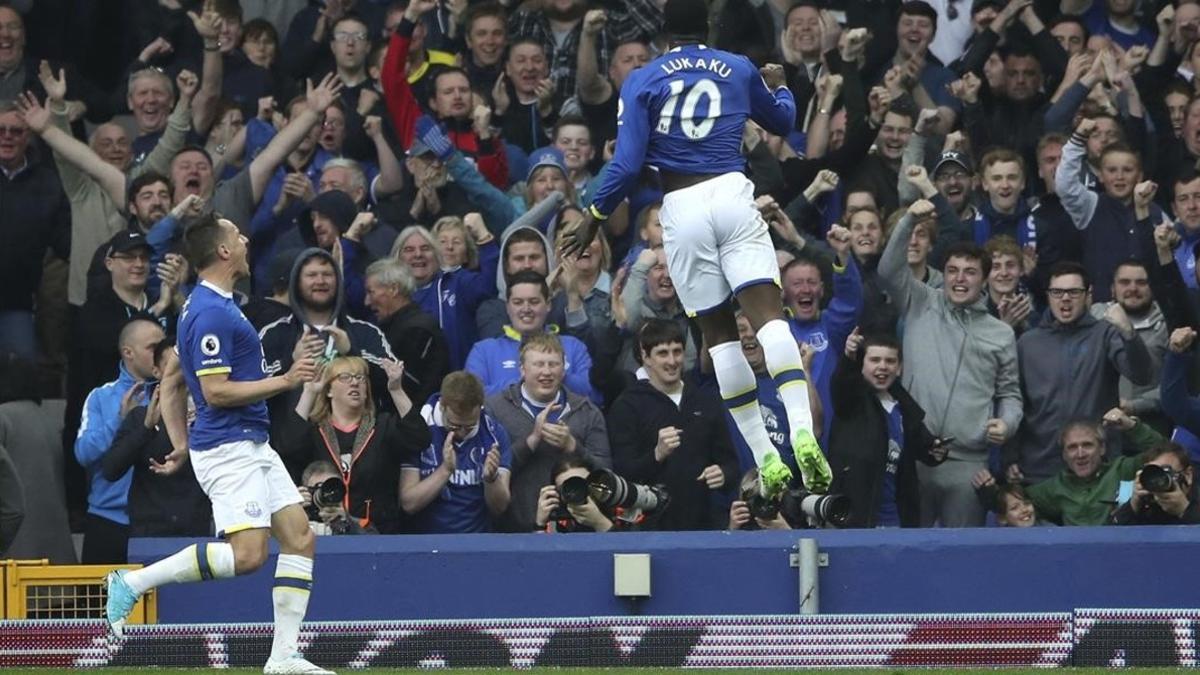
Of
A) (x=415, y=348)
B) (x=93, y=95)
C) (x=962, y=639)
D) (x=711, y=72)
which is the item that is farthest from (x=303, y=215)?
(x=962, y=639)

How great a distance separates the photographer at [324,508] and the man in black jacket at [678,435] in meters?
1.65

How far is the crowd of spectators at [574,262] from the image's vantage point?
14344 mm

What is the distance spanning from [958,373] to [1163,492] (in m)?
1.98

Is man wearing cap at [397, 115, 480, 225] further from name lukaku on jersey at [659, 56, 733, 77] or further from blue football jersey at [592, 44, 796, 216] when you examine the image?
name lukaku on jersey at [659, 56, 733, 77]

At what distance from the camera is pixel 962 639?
39.2ft

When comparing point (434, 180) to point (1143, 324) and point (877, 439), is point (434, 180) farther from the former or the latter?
point (1143, 324)

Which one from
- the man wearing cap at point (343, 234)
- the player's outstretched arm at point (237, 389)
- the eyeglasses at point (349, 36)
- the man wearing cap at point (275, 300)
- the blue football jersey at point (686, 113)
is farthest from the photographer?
the eyeglasses at point (349, 36)

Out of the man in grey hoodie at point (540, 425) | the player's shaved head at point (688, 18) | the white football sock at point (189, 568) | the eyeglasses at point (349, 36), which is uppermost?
the eyeglasses at point (349, 36)

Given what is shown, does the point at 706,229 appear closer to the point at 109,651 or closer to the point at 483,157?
the point at 109,651

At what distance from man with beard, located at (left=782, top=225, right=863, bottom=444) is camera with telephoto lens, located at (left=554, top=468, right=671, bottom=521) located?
166cm

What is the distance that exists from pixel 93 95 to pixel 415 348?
5.46 metres

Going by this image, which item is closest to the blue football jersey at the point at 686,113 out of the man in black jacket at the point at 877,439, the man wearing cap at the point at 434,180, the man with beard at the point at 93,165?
the man in black jacket at the point at 877,439

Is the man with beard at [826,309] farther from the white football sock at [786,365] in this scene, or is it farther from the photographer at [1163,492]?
the white football sock at [786,365]

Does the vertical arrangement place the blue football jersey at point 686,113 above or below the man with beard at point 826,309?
above
